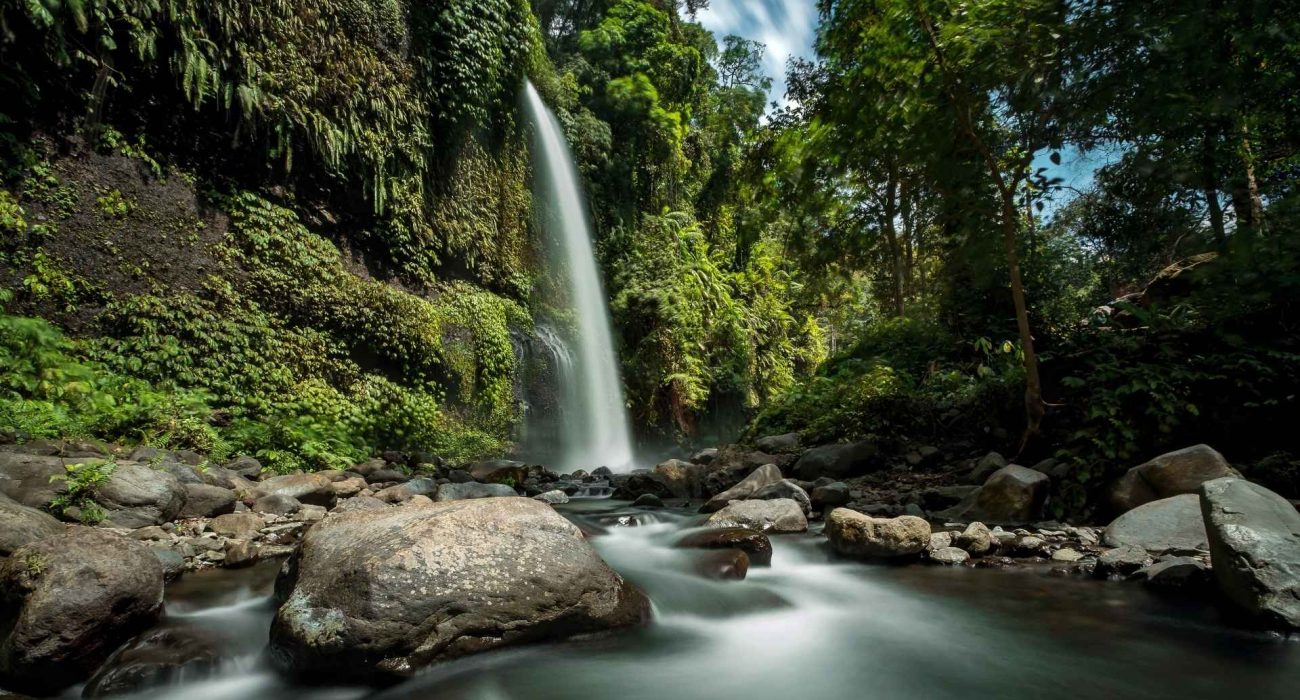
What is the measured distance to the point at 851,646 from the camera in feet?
12.5

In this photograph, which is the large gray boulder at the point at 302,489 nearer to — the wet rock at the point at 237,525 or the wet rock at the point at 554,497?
the wet rock at the point at 237,525

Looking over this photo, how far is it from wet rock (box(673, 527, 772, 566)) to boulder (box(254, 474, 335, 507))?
4.20 m

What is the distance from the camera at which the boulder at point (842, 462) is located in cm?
866

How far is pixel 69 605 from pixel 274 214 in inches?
340

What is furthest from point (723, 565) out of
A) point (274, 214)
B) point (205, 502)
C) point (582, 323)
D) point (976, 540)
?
point (582, 323)

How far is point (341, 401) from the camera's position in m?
10.0

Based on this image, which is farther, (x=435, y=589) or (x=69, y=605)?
(x=435, y=589)

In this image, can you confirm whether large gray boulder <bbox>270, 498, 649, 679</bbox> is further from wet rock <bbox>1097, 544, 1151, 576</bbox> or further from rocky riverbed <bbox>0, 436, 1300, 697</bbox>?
wet rock <bbox>1097, 544, 1151, 576</bbox>

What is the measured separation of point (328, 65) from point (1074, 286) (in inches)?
570

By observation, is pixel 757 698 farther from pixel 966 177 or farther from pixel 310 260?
pixel 310 260

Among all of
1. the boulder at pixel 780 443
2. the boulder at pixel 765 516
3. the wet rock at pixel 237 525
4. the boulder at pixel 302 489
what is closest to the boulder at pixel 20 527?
the wet rock at pixel 237 525

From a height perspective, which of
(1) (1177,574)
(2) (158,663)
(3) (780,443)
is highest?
(3) (780,443)

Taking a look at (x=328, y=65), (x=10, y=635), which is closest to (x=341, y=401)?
(x=328, y=65)

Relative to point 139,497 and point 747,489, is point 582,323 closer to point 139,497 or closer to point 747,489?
point 747,489
